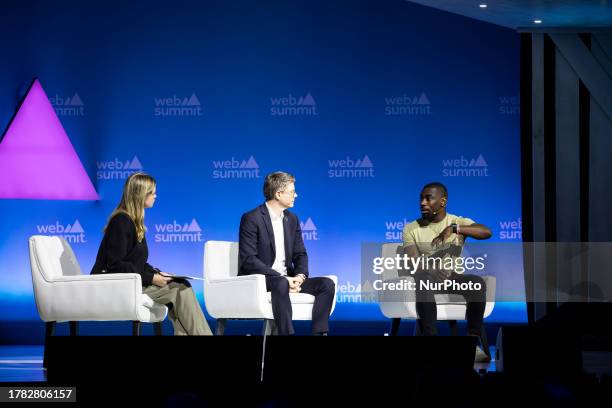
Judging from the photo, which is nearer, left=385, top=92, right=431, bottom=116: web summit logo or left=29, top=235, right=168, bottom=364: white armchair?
left=29, top=235, right=168, bottom=364: white armchair

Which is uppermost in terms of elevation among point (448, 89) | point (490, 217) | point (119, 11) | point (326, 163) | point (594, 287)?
point (119, 11)

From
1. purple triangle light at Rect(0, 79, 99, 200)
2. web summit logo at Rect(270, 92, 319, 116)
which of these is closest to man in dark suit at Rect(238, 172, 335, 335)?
web summit logo at Rect(270, 92, 319, 116)

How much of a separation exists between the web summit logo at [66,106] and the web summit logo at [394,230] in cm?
278

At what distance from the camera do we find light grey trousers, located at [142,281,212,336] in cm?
541

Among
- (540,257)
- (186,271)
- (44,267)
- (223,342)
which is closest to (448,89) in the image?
(540,257)

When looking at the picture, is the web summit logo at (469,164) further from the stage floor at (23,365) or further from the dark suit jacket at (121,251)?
the dark suit jacket at (121,251)

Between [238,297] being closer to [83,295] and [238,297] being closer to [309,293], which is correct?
[309,293]

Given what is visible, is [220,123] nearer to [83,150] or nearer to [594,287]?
[83,150]

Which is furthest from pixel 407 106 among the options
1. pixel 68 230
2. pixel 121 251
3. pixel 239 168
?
pixel 121 251

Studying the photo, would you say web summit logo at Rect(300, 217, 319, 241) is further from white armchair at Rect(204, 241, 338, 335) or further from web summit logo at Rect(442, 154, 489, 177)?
white armchair at Rect(204, 241, 338, 335)

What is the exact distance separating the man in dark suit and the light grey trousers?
396 mm

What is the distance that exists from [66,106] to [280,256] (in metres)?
2.94

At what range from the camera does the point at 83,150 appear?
7.74m

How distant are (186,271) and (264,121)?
1.44 meters
